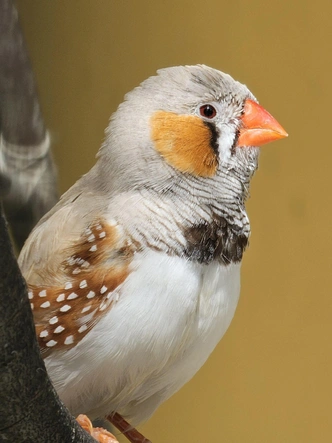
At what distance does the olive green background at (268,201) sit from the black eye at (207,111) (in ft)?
2.98

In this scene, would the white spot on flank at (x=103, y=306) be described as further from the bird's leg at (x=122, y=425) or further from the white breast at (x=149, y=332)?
the bird's leg at (x=122, y=425)

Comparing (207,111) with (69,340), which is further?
(207,111)

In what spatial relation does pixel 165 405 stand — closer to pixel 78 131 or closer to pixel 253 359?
pixel 253 359

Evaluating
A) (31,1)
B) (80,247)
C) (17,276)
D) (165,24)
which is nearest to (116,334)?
(80,247)

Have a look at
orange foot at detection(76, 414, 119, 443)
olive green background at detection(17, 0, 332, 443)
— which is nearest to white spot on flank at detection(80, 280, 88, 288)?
orange foot at detection(76, 414, 119, 443)

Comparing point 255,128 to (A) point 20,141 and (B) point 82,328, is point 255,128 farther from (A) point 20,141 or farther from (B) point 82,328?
(A) point 20,141

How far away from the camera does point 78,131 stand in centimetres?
255

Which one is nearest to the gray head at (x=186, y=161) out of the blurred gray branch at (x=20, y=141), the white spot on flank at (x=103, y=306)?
the white spot on flank at (x=103, y=306)

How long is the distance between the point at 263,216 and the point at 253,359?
0.42 m

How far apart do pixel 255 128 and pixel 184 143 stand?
0.45 feet

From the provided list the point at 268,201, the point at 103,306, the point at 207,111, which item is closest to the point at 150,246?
the point at 103,306

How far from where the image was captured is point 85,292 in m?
1.19

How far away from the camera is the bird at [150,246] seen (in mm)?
1193

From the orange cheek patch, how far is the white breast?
160mm
